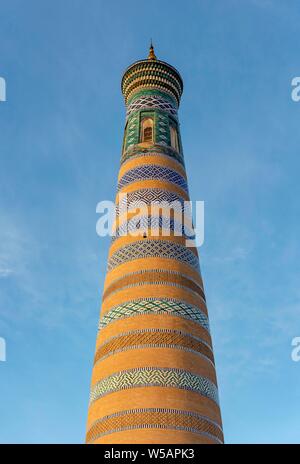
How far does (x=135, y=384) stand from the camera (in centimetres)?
735

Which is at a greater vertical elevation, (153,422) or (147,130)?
(147,130)

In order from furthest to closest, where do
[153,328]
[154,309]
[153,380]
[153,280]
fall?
1. [153,280]
2. [154,309]
3. [153,328]
4. [153,380]

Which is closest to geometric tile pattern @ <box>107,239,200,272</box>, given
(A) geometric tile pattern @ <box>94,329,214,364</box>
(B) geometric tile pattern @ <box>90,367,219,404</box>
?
(A) geometric tile pattern @ <box>94,329,214,364</box>

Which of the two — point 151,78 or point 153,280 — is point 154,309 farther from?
point 151,78

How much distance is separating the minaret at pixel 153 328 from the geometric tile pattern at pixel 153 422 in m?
0.01

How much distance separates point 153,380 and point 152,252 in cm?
222

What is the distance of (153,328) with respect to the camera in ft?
25.8

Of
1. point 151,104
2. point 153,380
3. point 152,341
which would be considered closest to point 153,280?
point 152,341

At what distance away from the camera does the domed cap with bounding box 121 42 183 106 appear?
11.8 meters

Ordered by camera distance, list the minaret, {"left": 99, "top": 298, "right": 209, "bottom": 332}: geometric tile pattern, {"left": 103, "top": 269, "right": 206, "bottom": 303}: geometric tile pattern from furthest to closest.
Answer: {"left": 103, "top": 269, "right": 206, "bottom": 303}: geometric tile pattern
{"left": 99, "top": 298, "right": 209, "bottom": 332}: geometric tile pattern
the minaret

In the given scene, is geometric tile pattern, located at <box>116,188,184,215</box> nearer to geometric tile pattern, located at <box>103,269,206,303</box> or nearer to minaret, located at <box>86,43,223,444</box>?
minaret, located at <box>86,43,223,444</box>

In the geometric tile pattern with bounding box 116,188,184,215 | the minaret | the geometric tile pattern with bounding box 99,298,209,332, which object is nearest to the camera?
the minaret

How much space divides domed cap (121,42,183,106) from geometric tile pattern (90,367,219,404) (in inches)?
254
